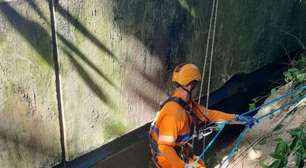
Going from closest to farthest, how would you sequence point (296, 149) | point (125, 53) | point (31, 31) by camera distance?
Result: 1. point (296, 149)
2. point (31, 31)
3. point (125, 53)

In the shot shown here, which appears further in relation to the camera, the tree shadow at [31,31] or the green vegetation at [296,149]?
the tree shadow at [31,31]

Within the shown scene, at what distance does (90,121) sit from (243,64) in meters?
2.95

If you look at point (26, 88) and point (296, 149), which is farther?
point (26, 88)

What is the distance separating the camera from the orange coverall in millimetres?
3627

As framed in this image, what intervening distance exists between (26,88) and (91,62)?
0.70 metres

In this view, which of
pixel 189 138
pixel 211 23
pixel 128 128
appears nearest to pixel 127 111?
pixel 128 128

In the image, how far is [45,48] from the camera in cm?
333

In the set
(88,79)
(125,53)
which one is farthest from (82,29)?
(125,53)

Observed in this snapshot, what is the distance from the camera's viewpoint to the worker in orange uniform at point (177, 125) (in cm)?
365

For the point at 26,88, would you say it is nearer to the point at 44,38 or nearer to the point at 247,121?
the point at 44,38

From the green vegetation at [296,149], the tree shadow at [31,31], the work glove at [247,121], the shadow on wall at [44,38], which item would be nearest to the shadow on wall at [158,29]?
the shadow on wall at [44,38]

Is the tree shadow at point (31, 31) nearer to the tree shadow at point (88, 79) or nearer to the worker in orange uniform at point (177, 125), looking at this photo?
the tree shadow at point (88, 79)

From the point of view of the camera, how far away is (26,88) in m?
3.27

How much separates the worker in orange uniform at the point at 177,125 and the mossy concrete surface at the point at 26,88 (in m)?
0.96
